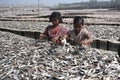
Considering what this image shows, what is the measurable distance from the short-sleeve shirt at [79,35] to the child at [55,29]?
377 mm

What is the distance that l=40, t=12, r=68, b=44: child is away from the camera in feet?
24.5

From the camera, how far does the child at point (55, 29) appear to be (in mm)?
7457

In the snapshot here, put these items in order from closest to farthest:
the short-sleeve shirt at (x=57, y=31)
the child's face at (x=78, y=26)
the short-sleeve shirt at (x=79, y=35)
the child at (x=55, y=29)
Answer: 1. the child's face at (x=78, y=26)
2. the short-sleeve shirt at (x=79, y=35)
3. the child at (x=55, y=29)
4. the short-sleeve shirt at (x=57, y=31)

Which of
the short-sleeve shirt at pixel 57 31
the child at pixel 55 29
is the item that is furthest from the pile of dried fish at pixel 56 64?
the short-sleeve shirt at pixel 57 31

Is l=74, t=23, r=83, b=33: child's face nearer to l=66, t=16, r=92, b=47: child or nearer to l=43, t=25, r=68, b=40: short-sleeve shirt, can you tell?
l=66, t=16, r=92, b=47: child

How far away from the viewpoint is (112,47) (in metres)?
10.5

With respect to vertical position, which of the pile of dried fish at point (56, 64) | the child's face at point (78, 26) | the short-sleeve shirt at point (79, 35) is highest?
the child's face at point (78, 26)

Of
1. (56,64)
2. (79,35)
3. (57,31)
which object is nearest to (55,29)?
(57,31)

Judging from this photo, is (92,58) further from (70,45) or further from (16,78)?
(16,78)

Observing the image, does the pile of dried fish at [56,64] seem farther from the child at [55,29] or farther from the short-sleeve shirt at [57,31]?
the short-sleeve shirt at [57,31]

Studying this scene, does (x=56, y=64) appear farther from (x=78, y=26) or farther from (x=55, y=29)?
(x=55, y=29)

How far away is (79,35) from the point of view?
7211mm

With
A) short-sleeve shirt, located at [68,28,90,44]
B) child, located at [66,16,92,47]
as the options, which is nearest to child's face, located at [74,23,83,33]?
child, located at [66,16,92,47]

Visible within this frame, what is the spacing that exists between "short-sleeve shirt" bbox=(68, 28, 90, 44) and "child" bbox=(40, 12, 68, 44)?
1.24ft
